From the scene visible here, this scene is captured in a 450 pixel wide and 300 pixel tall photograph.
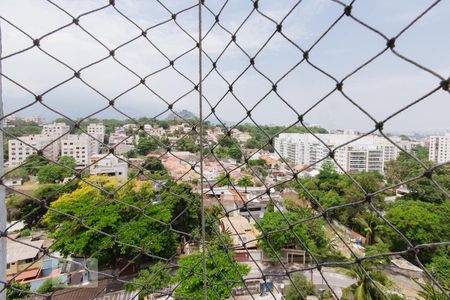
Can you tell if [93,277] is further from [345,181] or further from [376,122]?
[345,181]

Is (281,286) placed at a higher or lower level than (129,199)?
lower

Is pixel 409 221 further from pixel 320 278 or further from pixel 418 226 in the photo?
pixel 320 278

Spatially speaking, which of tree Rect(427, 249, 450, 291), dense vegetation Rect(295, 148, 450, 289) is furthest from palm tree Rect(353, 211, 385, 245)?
tree Rect(427, 249, 450, 291)

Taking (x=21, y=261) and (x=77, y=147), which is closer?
(x=21, y=261)

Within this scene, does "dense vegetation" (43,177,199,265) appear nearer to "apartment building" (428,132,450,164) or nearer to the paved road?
the paved road

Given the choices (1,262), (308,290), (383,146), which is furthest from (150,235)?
(383,146)

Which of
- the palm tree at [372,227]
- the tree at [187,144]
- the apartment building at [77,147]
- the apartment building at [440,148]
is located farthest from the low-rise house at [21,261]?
the apartment building at [440,148]

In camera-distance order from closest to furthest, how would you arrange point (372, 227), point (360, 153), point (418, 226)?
1. point (418, 226)
2. point (372, 227)
3. point (360, 153)

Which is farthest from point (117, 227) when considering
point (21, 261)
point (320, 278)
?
point (320, 278)
